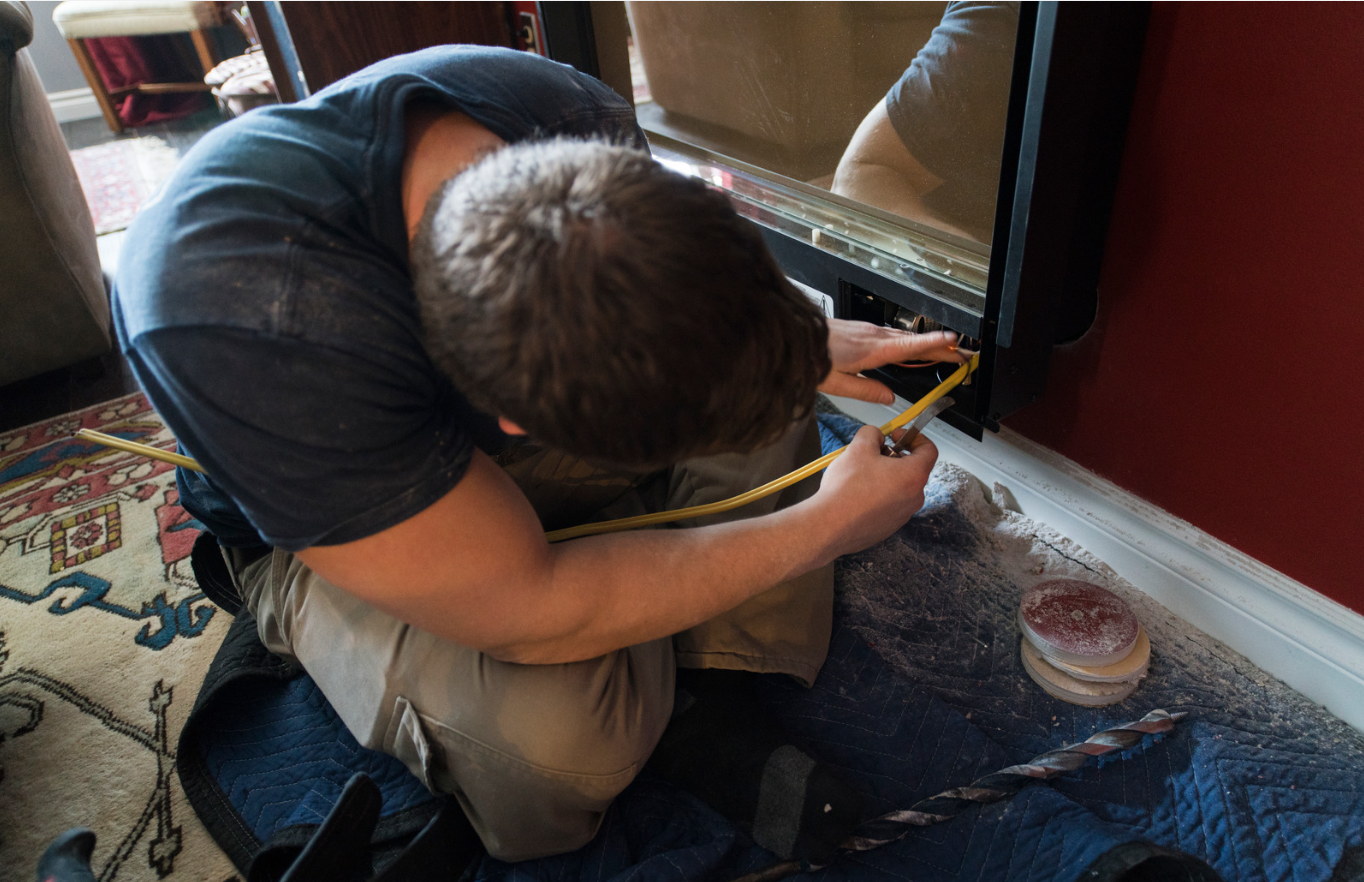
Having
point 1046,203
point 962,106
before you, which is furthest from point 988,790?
point 962,106

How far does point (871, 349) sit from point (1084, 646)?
38 cm

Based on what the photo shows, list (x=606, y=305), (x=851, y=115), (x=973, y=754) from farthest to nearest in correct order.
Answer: (x=851, y=115)
(x=973, y=754)
(x=606, y=305)

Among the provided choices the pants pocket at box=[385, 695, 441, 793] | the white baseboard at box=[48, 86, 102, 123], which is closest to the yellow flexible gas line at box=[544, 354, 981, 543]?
the pants pocket at box=[385, 695, 441, 793]

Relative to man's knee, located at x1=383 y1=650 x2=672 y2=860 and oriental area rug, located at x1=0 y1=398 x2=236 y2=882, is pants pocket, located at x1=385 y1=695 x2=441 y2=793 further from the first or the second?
oriental area rug, located at x1=0 y1=398 x2=236 y2=882

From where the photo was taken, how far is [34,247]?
1390 millimetres

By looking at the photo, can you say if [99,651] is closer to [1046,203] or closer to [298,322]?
[298,322]

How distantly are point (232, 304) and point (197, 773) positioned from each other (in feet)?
2.09

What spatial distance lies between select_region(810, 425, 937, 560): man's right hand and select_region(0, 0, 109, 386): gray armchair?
1483 mm

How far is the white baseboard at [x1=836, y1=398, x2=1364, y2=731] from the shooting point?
776 millimetres

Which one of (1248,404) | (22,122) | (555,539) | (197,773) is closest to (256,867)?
(197,773)

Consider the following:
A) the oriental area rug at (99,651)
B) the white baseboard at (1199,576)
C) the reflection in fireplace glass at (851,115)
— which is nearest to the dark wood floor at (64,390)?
the oriental area rug at (99,651)

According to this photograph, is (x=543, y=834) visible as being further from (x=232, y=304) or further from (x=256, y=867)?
(x=232, y=304)

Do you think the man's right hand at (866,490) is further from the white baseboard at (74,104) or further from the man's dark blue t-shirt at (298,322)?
the white baseboard at (74,104)

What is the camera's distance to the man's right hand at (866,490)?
0.69m
